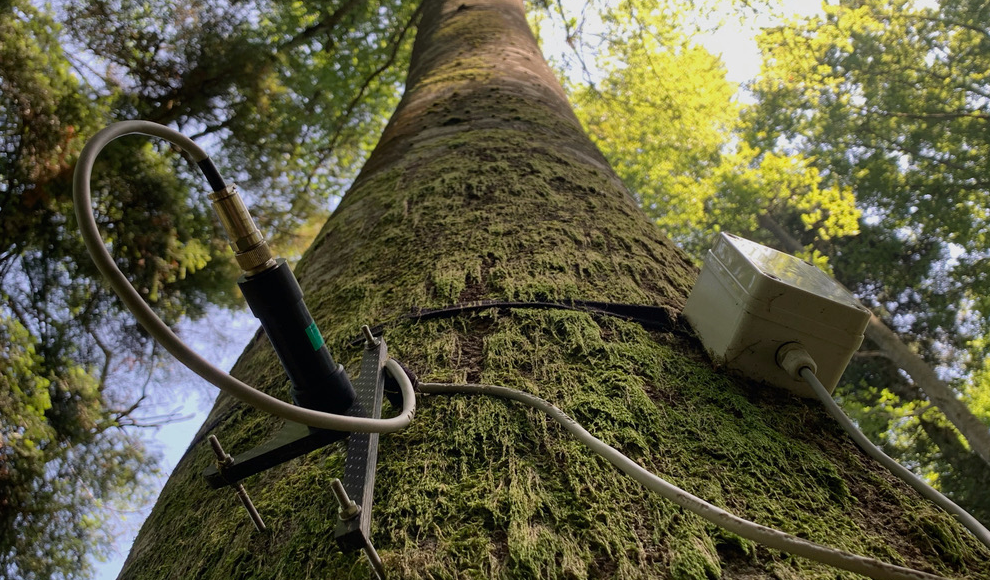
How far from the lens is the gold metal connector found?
0.76 metres

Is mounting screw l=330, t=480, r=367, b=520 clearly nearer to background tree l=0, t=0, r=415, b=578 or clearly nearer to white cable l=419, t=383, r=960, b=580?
white cable l=419, t=383, r=960, b=580

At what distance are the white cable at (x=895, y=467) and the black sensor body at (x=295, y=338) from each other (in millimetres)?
729

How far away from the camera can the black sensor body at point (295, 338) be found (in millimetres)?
775

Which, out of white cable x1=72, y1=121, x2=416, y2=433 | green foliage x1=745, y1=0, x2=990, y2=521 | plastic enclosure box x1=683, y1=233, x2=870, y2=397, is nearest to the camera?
white cable x1=72, y1=121, x2=416, y2=433

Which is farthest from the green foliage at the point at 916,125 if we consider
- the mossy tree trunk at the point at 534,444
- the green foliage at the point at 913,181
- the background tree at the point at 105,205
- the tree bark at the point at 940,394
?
the mossy tree trunk at the point at 534,444

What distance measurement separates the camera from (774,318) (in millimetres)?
925

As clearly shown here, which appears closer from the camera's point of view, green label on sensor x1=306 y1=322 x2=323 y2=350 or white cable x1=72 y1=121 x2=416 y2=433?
white cable x1=72 y1=121 x2=416 y2=433

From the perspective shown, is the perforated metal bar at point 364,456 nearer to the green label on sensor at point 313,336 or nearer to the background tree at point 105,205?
the green label on sensor at point 313,336

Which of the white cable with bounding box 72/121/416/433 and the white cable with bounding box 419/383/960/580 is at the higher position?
Answer: the white cable with bounding box 72/121/416/433

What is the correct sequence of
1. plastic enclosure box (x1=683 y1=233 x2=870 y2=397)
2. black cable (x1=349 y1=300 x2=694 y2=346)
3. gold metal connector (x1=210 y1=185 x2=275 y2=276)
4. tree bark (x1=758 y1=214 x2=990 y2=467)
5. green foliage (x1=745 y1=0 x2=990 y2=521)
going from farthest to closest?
1. green foliage (x1=745 y1=0 x2=990 y2=521)
2. tree bark (x1=758 y1=214 x2=990 y2=467)
3. black cable (x1=349 y1=300 x2=694 y2=346)
4. plastic enclosure box (x1=683 y1=233 x2=870 y2=397)
5. gold metal connector (x1=210 y1=185 x2=275 y2=276)

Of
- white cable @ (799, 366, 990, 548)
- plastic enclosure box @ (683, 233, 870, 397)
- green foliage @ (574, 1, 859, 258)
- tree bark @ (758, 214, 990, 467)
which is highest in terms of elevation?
plastic enclosure box @ (683, 233, 870, 397)

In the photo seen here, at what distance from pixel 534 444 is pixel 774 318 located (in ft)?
1.48

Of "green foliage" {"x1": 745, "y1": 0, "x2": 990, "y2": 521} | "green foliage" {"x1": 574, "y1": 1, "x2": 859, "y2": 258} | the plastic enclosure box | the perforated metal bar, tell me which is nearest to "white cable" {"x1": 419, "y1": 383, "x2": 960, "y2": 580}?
the perforated metal bar

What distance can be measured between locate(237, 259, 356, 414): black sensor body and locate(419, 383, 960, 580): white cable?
0.86 ft
